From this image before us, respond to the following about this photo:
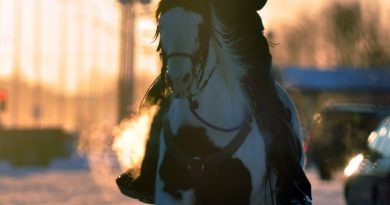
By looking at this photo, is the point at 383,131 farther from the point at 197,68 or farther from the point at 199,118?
the point at 197,68

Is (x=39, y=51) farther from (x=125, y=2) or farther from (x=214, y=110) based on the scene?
(x=214, y=110)

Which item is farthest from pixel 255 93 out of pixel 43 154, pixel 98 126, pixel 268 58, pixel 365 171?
pixel 98 126

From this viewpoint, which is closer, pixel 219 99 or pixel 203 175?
pixel 203 175

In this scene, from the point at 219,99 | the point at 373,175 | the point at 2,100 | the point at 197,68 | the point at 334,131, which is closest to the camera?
the point at 197,68

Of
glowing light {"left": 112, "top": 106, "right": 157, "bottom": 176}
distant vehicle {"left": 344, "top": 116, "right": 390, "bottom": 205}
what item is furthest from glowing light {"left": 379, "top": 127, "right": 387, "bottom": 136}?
glowing light {"left": 112, "top": 106, "right": 157, "bottom": 176}

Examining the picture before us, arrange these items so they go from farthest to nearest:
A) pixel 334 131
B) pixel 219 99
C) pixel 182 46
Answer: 1. pixel 334 131
2. pixel 219 99
3. pixel 182 46

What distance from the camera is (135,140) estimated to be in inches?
444

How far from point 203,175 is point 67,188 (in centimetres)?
2431

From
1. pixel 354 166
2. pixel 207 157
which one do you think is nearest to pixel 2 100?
pixel 354 166

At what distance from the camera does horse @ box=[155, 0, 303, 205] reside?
9453 mm

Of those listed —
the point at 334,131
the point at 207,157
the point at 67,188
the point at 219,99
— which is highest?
the point at 219,99

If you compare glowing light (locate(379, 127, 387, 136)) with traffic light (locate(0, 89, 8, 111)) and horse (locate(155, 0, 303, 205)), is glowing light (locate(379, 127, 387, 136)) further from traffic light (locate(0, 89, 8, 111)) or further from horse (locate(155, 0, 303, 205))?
traffic light (locate(0, 89, 8, 111))

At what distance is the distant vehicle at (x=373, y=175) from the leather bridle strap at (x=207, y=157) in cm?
633

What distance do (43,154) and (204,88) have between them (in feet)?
141
